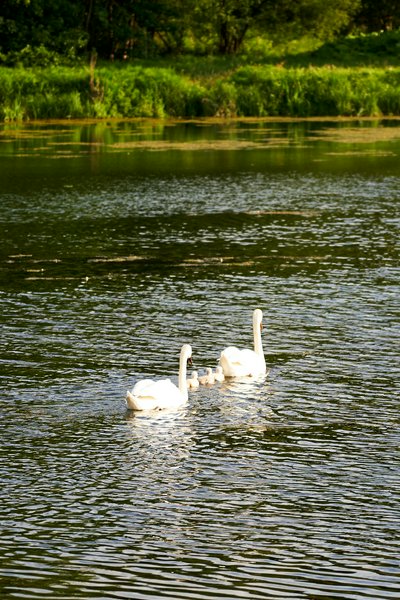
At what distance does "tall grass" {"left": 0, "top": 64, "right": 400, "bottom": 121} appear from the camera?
49.2 meters

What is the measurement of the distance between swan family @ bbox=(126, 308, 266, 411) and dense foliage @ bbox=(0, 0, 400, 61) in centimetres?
4202

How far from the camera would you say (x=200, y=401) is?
13570 millimetres

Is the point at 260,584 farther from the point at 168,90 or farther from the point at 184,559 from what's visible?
the point at 168,90

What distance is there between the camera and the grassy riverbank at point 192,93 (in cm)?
4919

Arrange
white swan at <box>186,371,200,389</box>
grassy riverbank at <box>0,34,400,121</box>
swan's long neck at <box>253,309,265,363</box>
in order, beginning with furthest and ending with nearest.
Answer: grassy riverbank at <box>0,34,400,121</box> → swan's long neck at <box>253,309,265,363</box> → white swan at <box>186,371,200,389</box>

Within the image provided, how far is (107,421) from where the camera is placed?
12711mm

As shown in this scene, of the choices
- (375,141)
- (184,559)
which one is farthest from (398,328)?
(375,141)

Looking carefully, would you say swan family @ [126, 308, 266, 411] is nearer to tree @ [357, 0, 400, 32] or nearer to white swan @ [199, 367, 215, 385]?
white swan @ [199, 367, 215, 385]

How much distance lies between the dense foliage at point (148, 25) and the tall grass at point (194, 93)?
18.9ft

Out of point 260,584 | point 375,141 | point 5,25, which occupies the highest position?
point 5,25

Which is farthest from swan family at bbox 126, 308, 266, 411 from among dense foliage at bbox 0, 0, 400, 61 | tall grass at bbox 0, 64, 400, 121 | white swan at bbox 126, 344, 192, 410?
dense foliage at bbox 0, 0, 400, 61

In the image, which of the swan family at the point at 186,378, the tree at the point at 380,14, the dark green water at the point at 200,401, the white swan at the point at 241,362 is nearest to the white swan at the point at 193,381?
the swan family at the point at 186,378

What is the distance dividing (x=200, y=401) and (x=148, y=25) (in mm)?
53005

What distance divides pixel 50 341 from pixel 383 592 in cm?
800
